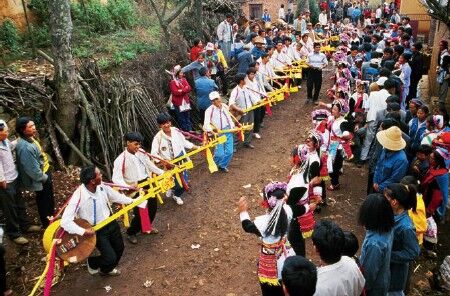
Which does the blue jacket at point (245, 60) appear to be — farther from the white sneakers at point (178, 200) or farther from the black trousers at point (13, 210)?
the black trousers at point (13, 210)

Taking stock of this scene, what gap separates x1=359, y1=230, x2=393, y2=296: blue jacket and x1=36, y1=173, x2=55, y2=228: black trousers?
514 centimetres

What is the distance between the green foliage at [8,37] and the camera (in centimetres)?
1036

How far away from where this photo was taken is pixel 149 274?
18.6ft

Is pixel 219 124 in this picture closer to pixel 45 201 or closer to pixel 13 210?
pixel 45 201

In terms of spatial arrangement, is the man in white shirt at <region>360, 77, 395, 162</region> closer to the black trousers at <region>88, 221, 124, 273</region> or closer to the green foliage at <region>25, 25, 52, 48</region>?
the black trousers at <region>88, 221, 124, 273</region>

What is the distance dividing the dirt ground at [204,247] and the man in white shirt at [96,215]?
36 centimetres

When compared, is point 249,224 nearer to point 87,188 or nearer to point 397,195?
point 397,195

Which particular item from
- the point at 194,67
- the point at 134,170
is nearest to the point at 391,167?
the point at 134,170

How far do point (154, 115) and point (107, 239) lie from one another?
4.75 meters

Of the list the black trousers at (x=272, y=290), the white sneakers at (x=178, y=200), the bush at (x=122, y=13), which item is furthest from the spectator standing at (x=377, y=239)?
the bush at (x=122, y=13)

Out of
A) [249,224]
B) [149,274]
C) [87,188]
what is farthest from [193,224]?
[249,224]

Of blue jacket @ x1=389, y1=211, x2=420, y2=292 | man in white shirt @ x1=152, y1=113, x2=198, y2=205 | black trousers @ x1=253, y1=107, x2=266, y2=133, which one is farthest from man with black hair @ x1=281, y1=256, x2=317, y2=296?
black trousers @ x1=253, y1=107, x2=266, y2=133

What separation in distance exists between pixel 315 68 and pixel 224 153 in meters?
5.05

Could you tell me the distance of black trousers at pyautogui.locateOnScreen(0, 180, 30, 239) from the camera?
19.4 feet
